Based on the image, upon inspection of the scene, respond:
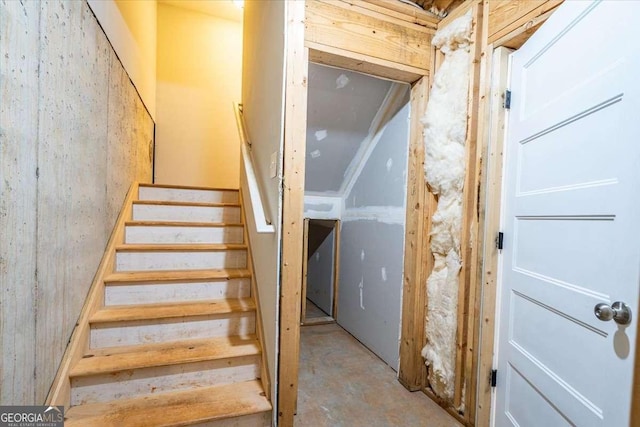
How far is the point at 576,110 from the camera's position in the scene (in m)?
1.09

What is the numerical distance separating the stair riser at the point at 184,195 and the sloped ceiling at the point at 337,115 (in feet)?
2.90

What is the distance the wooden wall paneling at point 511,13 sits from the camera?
4.22 feet

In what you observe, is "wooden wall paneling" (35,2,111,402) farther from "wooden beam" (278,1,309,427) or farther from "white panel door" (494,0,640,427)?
"white panel door" (494,0,640,427)

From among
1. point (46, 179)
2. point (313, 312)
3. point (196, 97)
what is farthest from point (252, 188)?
point (196, 97)

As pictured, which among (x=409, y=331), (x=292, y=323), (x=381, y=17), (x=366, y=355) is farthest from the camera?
(x=366, y=355)

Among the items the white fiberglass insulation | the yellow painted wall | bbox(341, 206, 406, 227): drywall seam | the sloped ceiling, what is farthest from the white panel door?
the yellow painted wall

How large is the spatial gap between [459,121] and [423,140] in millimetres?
272

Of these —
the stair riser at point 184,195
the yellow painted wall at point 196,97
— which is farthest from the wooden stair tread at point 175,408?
the yellow painted wall at point 196,97

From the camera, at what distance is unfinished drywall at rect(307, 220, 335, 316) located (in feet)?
11.2

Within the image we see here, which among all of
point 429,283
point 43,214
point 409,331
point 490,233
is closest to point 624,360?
point 490,233

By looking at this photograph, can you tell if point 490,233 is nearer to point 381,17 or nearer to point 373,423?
point 373,423

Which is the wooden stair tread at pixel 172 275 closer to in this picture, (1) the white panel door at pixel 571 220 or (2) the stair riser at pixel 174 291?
(2) the stair riser at pixel 174 291

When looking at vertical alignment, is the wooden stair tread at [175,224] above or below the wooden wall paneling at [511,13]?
below

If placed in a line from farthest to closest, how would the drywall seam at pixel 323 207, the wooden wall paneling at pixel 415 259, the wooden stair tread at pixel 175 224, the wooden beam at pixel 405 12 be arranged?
the drywall seam at pixel 323 207
the wooden stair tread at pixel 175 224
the wooden wall paneling at pixel 415 259
the wooden beam at pixel 405 12
